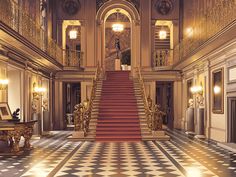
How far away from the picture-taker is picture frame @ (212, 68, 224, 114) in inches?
537

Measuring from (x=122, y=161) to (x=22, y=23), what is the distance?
20.6 ft

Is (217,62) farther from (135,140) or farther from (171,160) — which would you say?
(171,160)

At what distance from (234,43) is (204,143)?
10.9 ft

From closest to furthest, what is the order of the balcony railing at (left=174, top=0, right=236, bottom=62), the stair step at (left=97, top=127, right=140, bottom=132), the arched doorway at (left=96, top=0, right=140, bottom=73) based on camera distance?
the balcony railing at (left=174, top=0, right=236, bottom=62)
the stair step at (left=97, top=127, right=140, bottom=132)
the arched doorway at (left=96, top=0, right=140, bottom=73)

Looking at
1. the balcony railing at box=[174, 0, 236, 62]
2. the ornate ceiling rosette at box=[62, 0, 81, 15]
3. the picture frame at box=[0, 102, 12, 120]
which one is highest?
the ornate ceiling rosette at box=[62, 0, 81, 15]

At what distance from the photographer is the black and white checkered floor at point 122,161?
803 centimetres

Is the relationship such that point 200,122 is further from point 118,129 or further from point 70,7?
point 70,7

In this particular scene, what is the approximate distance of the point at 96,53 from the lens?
20.8 m

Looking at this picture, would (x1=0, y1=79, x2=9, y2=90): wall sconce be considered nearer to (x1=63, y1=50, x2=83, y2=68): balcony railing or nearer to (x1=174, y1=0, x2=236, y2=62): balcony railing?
(x1=174, y1=0, x2=236, y2=62): balcony railing

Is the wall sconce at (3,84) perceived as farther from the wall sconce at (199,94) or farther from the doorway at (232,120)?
the wall sconce at (199,94)

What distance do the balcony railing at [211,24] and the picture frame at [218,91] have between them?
1134 mm

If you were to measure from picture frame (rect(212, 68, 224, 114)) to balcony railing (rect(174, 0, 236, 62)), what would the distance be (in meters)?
1.13

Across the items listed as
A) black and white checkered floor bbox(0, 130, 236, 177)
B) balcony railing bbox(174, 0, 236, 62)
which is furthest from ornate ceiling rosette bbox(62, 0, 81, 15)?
black and white checkered floor bbox(0, 130, 236, 177)

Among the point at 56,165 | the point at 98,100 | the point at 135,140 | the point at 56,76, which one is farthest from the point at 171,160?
the point at 56,76
